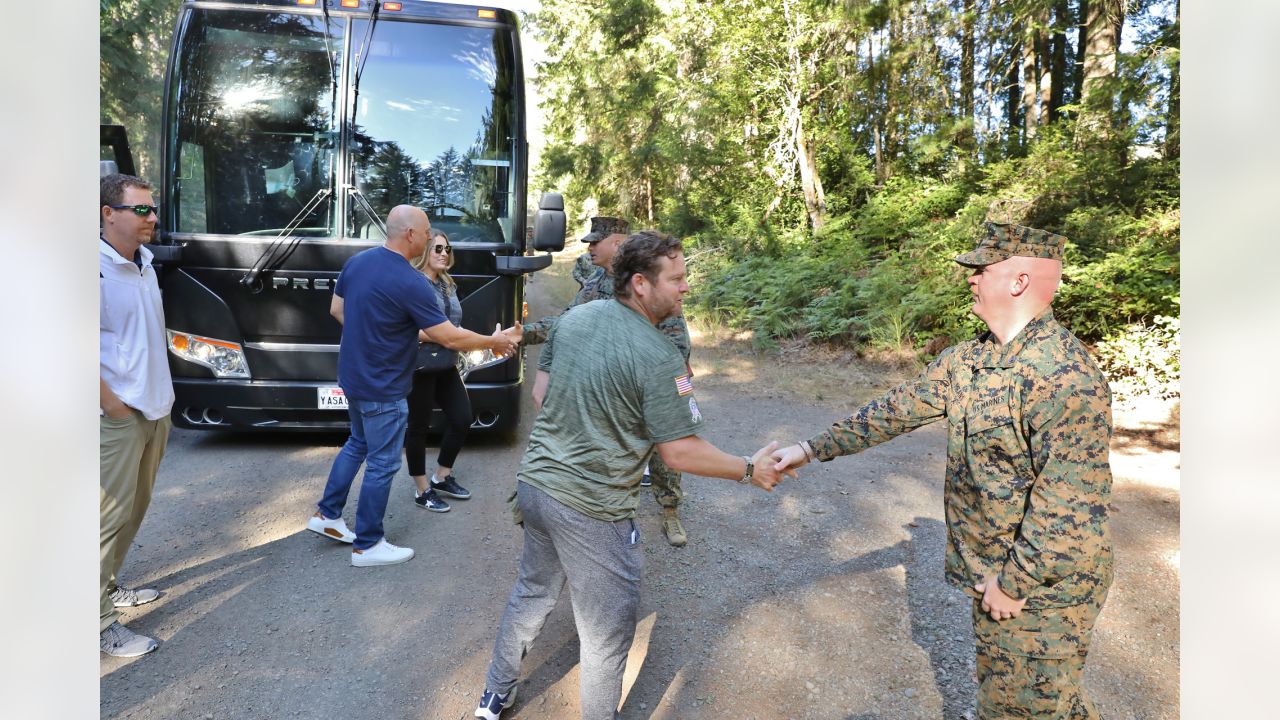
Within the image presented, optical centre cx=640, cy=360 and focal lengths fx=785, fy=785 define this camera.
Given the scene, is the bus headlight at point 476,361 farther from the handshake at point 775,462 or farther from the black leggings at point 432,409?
the handshake at point 775,462

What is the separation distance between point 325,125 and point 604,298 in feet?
9.25

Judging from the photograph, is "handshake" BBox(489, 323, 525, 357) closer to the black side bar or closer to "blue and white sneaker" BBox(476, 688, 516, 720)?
the black side bar

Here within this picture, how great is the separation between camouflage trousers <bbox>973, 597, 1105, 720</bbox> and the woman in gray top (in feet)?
13.2

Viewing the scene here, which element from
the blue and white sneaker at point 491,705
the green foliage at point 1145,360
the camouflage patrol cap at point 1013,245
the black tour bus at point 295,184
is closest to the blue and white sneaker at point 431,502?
the black tour bus at point 295,184

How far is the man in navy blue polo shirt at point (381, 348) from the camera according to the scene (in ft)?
14.8

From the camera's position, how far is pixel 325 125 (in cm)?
617

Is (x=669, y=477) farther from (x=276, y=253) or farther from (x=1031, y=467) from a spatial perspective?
(x=276, y=253)

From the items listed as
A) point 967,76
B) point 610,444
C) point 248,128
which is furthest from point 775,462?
point 967,76

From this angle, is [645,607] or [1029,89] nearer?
[645,607]

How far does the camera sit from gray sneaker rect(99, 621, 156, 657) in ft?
11.8

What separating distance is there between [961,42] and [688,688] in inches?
510

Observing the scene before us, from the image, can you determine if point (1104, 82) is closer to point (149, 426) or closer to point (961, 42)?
point (961, 42)

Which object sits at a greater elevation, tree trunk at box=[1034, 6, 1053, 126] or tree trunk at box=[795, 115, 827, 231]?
tree trunk at box=[1034, 6, 1053, 126]

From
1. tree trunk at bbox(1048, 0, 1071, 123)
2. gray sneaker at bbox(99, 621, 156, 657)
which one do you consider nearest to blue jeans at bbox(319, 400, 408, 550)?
gray sneaker at bbox(99, 621, 156, 657)
